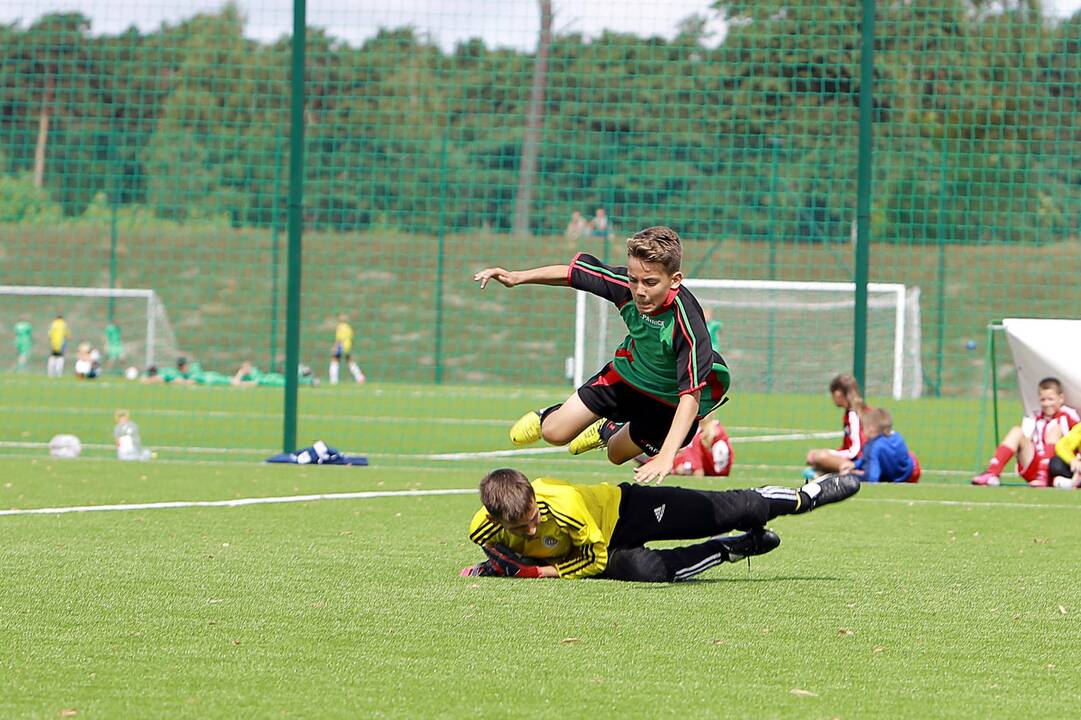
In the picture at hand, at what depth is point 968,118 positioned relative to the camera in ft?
66.5

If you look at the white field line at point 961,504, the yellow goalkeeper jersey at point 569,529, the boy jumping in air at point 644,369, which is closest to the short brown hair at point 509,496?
the yellow goalkeeper jersey at point 569,529

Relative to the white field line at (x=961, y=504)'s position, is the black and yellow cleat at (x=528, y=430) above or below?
above

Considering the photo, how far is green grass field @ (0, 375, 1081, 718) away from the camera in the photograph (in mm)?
4883

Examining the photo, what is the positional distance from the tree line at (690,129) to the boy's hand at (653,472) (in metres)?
9.68

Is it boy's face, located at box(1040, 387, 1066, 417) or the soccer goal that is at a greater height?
the soccer goal

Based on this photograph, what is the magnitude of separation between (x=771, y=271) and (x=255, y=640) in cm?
2286

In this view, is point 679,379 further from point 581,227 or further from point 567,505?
point 581,227

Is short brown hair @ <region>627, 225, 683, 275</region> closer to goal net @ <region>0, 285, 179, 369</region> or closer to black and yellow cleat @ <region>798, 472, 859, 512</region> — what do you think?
black and yellow cleat @ <region>798, 472, 859, 512</region>

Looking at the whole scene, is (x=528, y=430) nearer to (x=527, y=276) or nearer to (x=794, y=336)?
(x=527, y=276)

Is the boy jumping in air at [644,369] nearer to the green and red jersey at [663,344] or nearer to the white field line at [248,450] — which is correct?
the green and red jersey at [663,344]

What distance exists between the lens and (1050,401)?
13.9 meters

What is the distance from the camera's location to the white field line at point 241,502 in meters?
10.2

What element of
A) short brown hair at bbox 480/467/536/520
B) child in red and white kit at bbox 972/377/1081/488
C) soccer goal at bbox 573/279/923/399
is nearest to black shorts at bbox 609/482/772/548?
short brown hair at bbox 480/467/536/520

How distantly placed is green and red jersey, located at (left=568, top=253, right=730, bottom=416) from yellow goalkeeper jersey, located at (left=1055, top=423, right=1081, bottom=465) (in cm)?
656
